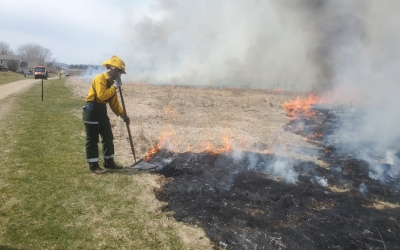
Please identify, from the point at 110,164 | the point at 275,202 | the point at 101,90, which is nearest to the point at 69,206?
the point at 110,164

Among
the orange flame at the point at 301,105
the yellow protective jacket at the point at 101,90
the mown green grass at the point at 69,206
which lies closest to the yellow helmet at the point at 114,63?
the yellow protective jacket at the point at 101,90

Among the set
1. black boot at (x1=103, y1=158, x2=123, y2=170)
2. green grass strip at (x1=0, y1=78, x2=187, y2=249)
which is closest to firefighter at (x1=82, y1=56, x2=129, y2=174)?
black boot at (x1=103, y1=158, x2=123, y2=170)

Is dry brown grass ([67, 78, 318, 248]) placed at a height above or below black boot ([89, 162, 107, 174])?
above

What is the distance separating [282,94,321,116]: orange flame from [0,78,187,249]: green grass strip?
42.2ft

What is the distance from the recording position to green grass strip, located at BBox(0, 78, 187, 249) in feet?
11.4

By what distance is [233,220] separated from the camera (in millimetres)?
4039

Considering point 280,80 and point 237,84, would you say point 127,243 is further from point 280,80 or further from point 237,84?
point 237,84

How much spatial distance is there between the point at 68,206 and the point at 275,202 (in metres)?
3.71

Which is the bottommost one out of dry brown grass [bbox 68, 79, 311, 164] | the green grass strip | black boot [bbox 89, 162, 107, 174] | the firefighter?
the green grass strip

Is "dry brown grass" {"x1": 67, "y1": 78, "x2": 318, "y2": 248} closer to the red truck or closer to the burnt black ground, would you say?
the burnt black ground

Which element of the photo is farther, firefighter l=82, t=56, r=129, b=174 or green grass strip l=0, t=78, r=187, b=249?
firefighter l=82, t=56, r=129, b=174

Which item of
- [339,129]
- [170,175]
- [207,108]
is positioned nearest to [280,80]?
[207,108]

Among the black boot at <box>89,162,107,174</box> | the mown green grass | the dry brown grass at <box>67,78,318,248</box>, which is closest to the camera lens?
the mown green grass

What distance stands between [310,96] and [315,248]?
1635 centimetres
